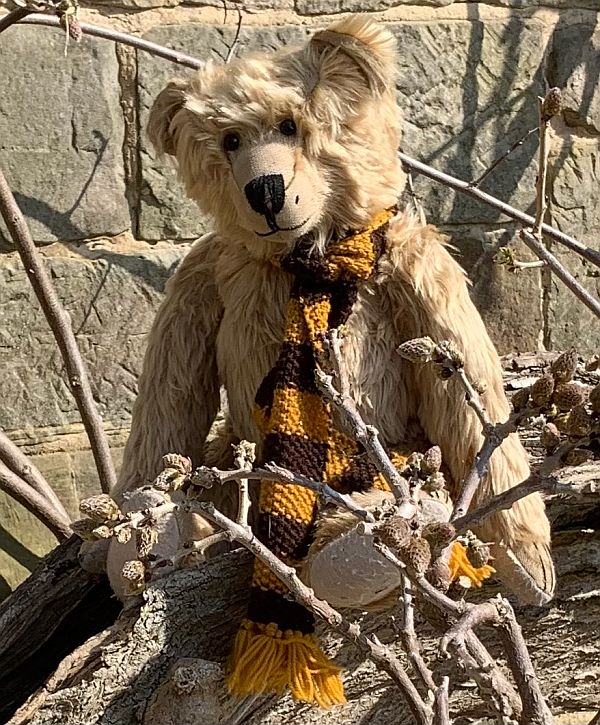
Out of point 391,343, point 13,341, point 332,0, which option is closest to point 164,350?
point 391,343

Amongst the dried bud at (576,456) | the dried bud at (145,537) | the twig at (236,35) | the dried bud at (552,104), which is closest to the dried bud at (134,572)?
the dried bud at (145,537)

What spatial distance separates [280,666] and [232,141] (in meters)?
0.45

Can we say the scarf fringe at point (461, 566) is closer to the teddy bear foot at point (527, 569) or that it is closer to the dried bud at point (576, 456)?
the teddy bear foot at point (527, 569)

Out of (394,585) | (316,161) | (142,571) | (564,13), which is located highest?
(564,13)

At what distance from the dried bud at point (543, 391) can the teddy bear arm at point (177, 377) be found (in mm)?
480

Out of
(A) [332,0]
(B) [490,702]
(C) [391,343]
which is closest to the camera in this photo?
(B) [490,702]

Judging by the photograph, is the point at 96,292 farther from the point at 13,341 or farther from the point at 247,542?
the point at 247,542

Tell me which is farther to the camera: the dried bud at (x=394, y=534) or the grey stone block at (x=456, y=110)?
the grey stone block at (x=456, y=110)

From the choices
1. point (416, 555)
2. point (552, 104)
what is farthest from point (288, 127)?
point (416, 555)

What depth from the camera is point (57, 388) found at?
4.33 feet

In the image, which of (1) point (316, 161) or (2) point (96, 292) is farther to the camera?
(2) point (96, 292)

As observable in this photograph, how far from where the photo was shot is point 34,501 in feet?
3.82

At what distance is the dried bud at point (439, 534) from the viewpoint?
52cm

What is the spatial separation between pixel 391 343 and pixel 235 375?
0.51 ft
